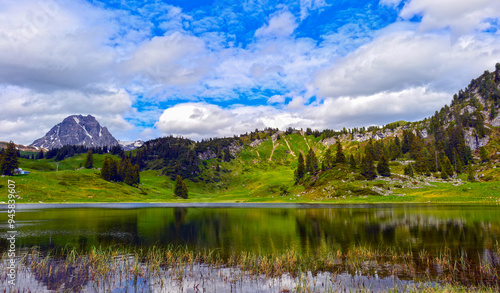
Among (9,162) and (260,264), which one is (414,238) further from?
(9,162)

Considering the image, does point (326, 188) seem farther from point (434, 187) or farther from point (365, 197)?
point (434, 187)

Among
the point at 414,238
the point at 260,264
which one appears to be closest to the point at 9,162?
the point at 260,264

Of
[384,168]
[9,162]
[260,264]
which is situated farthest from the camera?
[384,168]

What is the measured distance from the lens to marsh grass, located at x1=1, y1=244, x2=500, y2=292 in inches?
917

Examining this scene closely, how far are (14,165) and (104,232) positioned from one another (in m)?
181

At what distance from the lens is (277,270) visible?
89.0 ft

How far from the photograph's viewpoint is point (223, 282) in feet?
79.8

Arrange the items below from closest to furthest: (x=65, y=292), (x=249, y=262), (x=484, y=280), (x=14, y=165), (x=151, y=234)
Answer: (x=65, y=292) < (x=484, y=280) < (x=249, y=262) < (x=151, y=234) < (x=14, y=165)

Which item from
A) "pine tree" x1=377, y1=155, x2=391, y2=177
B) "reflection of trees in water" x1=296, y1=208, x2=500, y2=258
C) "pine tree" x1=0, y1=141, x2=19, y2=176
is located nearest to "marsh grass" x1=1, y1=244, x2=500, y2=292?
"reflection of trees in water" x1=296, y1=208, x2=500, y2=258

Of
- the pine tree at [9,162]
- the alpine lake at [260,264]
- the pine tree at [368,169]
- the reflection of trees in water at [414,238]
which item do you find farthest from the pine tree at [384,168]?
the pine tree at [9,162]

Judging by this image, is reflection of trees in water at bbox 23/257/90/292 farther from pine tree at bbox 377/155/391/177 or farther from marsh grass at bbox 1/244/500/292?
pine tree at bbox 377/155/391/177

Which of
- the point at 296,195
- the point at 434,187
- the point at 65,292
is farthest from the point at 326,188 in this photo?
the point at 65,292

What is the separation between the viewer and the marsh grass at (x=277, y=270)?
76.4ft

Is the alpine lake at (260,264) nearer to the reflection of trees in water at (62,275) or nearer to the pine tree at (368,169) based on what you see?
the reflection of trees in water at (62,275)
